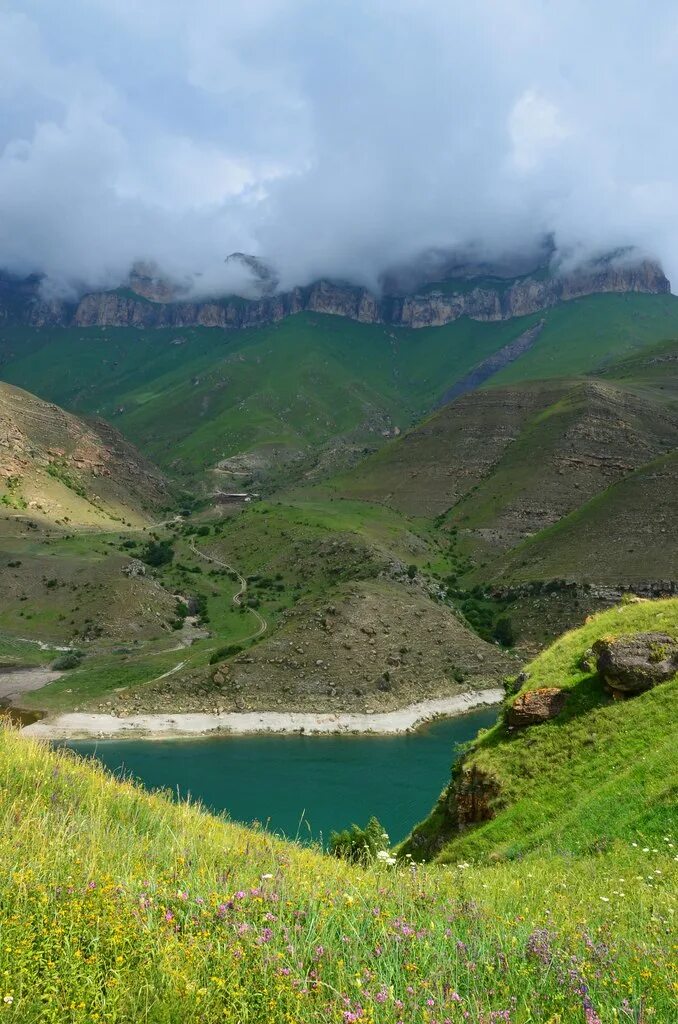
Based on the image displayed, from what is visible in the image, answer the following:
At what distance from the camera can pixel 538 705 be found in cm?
1700

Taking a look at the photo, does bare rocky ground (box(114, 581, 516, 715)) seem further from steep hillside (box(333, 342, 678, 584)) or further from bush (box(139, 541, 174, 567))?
bush (box(139, 541, 174, 567))

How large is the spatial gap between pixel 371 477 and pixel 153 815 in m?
123

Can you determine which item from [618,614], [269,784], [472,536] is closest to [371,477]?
[472,536]

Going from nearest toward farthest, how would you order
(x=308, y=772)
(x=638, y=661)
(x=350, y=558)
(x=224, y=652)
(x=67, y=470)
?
(x=638, y=661), (x=308, y=772), (x=224, y=652), (x=350, y=558), (x=67, y=470)

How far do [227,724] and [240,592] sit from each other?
31511 millimetres

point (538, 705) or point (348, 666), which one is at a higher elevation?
point (538, 705)

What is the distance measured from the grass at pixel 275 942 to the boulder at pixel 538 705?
10.4 m

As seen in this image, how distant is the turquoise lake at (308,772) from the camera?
4097 centimetres

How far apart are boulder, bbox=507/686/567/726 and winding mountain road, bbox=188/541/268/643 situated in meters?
53.4

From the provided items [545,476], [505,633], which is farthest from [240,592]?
[545,476]

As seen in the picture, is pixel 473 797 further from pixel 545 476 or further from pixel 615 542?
pixel 545 476

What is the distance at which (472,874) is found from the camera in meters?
8.80

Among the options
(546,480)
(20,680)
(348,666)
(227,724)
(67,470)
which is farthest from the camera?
(67,470)

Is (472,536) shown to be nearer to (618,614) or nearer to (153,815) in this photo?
(618,614)
